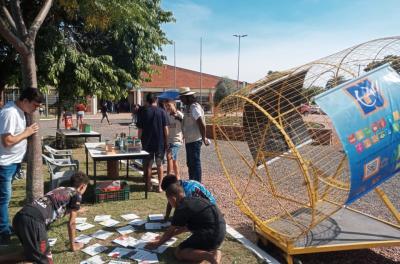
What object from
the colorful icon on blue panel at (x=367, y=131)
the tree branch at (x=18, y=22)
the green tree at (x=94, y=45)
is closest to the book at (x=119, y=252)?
the colorful icon on blue panel at (x=367, y=131)

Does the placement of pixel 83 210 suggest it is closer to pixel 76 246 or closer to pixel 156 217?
pixel 156 217

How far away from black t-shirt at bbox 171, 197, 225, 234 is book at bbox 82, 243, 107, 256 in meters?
1.05

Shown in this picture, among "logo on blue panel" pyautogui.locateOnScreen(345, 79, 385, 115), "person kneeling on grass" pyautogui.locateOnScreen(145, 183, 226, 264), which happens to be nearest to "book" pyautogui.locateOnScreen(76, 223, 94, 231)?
"person kneeling on grass" pyautogui.locateOnScreen(145, 183, 226, 264)

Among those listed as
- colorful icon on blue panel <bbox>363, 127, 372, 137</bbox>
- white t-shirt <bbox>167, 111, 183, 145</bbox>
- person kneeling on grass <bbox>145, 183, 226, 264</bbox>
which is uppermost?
colorful icon on blue panel <bbox>363, 127, 372, 137</bbox>

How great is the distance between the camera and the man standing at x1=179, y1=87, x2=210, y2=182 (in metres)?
5.91

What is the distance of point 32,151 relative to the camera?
478 centimetres

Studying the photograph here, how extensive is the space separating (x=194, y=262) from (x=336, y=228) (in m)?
1.79

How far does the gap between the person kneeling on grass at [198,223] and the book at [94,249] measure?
0.99 m

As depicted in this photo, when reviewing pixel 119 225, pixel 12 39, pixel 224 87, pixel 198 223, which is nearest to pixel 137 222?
pixel 119 225

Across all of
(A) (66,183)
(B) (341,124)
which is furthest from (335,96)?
(A) (66,183)

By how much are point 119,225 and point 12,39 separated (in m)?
2.78

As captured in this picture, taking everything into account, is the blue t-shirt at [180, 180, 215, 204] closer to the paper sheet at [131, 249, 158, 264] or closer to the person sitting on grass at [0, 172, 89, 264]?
the paper sheet at [131, 249, 158, 264]

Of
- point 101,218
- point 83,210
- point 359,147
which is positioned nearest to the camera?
point 359,147

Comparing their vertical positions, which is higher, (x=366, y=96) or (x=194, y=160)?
(x=366, y=96)
